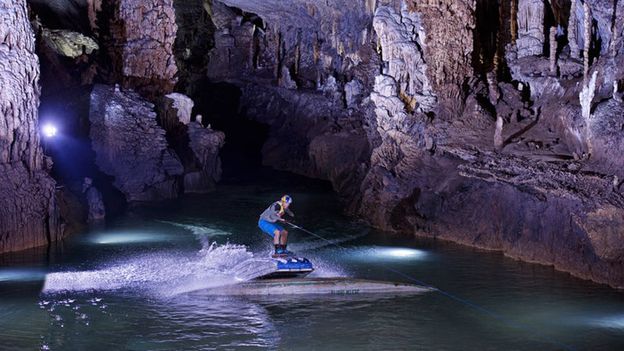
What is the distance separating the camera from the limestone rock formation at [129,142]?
80.5 feet

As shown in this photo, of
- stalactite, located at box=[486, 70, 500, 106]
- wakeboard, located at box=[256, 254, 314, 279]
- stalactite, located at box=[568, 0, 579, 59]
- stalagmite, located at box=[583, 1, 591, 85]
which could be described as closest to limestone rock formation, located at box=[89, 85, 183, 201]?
stalactite, located at box=[486, 70, 500, 106]

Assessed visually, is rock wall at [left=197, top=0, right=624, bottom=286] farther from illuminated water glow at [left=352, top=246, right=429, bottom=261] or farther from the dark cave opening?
the dark cave opening

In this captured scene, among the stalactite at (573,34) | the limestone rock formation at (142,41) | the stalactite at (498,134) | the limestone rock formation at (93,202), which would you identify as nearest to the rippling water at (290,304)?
the stalactite at (498,134)

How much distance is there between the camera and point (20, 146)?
16125 millimetres

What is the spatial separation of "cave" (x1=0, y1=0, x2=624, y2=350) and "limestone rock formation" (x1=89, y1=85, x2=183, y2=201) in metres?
0.06

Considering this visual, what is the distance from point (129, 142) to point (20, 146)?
860 cm

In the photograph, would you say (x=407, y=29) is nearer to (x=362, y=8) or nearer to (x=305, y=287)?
(x=362, y=8)

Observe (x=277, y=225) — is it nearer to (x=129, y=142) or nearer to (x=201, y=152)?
(x=129, y=142)

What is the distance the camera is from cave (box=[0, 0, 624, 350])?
10.8m

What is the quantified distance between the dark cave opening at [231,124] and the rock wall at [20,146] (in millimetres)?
20350

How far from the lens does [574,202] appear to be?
13867 millimetres

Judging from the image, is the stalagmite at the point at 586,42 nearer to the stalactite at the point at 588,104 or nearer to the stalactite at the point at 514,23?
the stalactite at the point at 588,104

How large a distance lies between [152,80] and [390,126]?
11822mm

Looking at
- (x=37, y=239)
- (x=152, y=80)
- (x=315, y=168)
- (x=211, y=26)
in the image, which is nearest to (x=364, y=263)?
(x=37, y=239)
